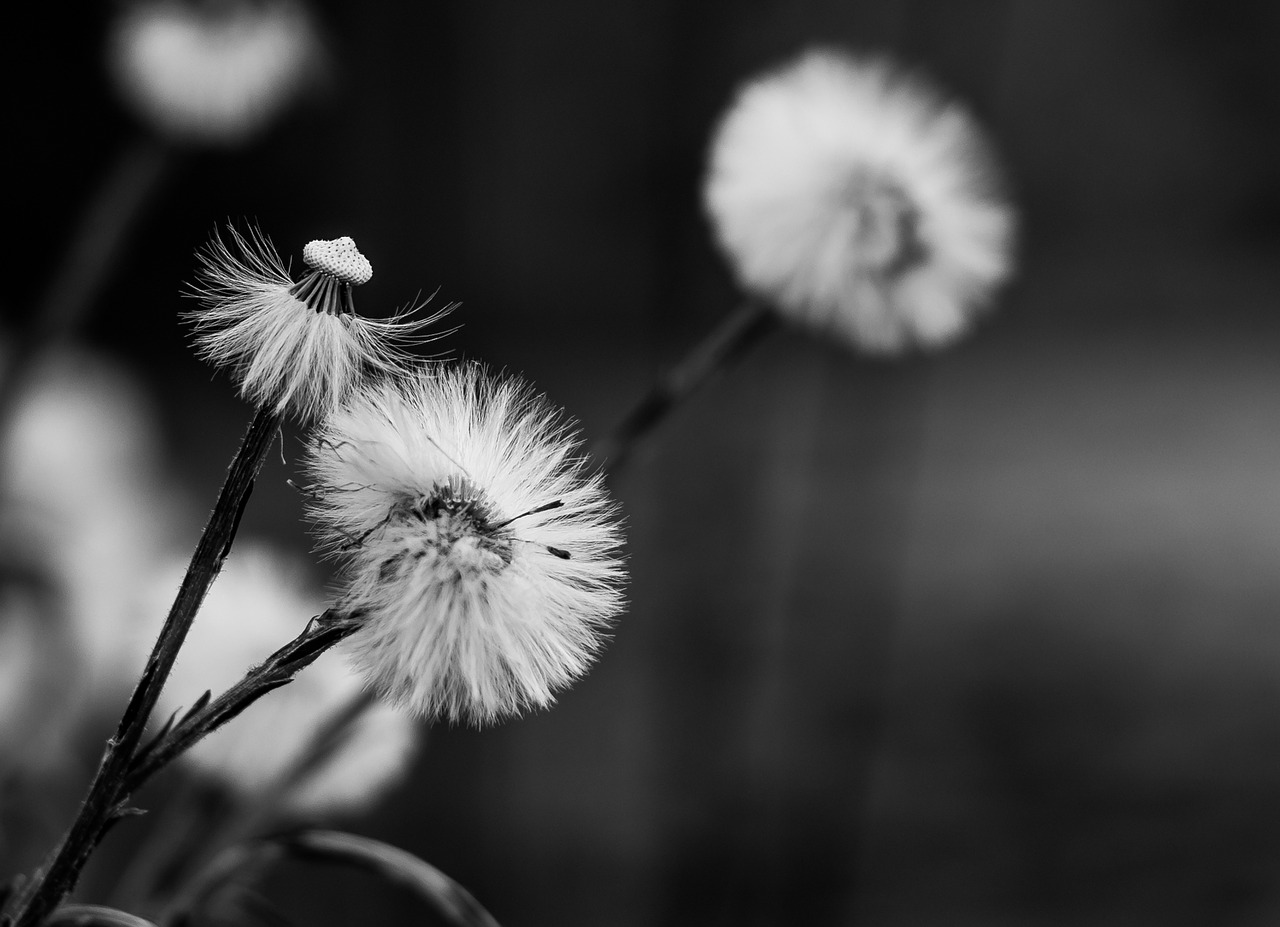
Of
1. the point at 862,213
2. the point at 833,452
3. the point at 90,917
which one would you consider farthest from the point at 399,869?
the point at 833,452

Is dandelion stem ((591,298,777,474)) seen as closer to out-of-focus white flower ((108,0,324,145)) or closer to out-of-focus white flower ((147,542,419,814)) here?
out-of-focus white flower ((147,542,419,814))

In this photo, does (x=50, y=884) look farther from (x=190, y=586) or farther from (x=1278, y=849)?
(x=1278, y=849)

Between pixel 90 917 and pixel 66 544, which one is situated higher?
pixel 66 544

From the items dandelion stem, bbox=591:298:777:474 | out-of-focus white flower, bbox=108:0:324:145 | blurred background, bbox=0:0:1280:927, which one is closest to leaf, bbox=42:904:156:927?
dandelion stem, bbox=591:298:777:474

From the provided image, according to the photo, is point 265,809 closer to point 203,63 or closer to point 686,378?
point 686,378

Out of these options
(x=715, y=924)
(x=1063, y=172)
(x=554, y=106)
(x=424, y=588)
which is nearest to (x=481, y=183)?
(x=554, y=106)

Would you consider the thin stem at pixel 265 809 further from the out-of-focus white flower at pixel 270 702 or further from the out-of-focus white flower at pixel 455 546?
the out-of-focus white flower at pixel 455 546

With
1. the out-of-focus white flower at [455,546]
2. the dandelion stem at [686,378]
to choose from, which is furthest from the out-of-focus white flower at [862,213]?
the out-of-focus white flower at [455,546]
